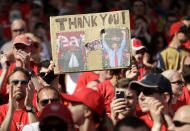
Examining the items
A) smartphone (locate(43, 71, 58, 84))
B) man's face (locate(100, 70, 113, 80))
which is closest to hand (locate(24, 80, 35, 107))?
smartphone (locate(43, 71, 58, 84))

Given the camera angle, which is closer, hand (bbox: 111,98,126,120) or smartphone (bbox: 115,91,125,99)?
hand (bbox: 111,98,126,120)

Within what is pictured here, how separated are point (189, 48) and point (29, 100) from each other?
4.44 metres

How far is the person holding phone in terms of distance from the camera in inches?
217

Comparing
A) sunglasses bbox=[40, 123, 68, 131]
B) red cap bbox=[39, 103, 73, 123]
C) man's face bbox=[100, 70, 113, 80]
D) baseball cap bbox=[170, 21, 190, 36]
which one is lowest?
sunglasses bbox=[40, 123, 68, 131]

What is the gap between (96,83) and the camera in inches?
303

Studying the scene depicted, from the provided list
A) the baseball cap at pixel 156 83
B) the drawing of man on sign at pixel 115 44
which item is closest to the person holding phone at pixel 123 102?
the drawing of man on sign at pixel 115 44

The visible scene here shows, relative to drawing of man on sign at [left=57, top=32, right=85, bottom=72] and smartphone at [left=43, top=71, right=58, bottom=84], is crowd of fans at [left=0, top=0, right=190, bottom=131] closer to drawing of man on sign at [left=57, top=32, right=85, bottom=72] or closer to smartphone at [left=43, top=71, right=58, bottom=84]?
smartphone at [left=43, top=71, right=58, bottom=84]

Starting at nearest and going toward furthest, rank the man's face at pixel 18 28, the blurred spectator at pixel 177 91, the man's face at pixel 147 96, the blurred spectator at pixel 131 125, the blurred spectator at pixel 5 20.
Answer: the blurred spectator at pixel 131 125 → the man's face at pixel 147 96 → the blurred spectator at pixel 177 91 → the man's face at pixel 18 28 → the blurred spectator at pixel 5 20

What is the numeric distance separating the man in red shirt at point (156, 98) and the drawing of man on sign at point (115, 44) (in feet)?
3.18

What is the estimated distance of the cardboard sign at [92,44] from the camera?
6137 millimetres

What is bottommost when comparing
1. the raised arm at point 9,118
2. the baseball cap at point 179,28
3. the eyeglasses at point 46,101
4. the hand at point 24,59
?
the raised arm at point 9,118

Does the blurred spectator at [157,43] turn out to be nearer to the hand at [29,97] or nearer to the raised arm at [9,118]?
the hand at [29,97]

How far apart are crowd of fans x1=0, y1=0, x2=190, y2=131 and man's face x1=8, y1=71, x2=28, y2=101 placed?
0.04 feet

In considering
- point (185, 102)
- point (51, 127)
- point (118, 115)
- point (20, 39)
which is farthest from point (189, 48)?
point (51, 127)
